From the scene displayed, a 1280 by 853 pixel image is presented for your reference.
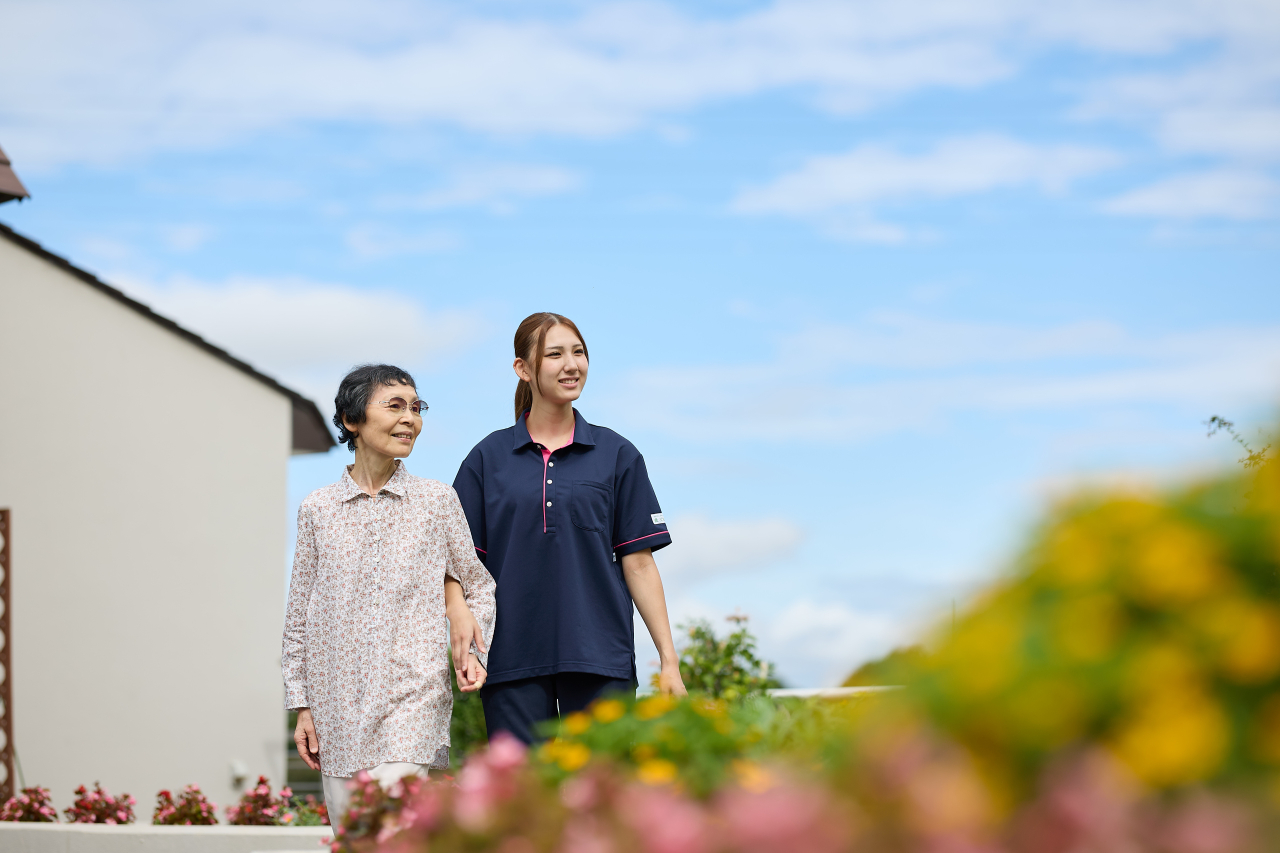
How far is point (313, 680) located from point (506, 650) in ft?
2.08

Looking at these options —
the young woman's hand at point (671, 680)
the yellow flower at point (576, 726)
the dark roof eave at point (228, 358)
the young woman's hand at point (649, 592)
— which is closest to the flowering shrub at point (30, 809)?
the dark roof eave at point (228, 358)

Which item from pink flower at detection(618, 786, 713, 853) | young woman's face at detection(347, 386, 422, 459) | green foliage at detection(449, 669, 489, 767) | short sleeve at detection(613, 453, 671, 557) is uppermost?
young woman's face at detection(347, 386, 422, 459)

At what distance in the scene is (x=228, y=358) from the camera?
10.4m

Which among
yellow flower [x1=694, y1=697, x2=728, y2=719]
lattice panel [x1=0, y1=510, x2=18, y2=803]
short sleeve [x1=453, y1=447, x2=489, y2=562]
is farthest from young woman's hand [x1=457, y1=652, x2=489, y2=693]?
lattice panel [x1=0, y1=510, x2=18, y2=803]

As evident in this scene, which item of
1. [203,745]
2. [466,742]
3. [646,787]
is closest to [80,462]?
[203,745]

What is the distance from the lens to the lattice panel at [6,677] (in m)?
7.58

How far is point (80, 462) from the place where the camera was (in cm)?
948

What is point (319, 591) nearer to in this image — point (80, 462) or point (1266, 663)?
point (1266, 663)

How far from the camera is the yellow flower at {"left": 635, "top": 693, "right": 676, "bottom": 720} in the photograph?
2496 millimetres

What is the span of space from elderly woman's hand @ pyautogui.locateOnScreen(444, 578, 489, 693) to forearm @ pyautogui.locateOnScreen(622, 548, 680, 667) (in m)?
0.64

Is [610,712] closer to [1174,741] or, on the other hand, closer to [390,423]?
[1174,741]

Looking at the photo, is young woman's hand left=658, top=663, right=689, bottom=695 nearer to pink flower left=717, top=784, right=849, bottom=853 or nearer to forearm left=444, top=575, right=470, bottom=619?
forearm left=444, top=575, right=470, bottom=619

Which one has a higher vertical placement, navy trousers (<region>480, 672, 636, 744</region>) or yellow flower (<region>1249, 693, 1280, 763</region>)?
yellow flower (<region>1249, 693, 1280, 763</region>)

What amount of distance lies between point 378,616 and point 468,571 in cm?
33
